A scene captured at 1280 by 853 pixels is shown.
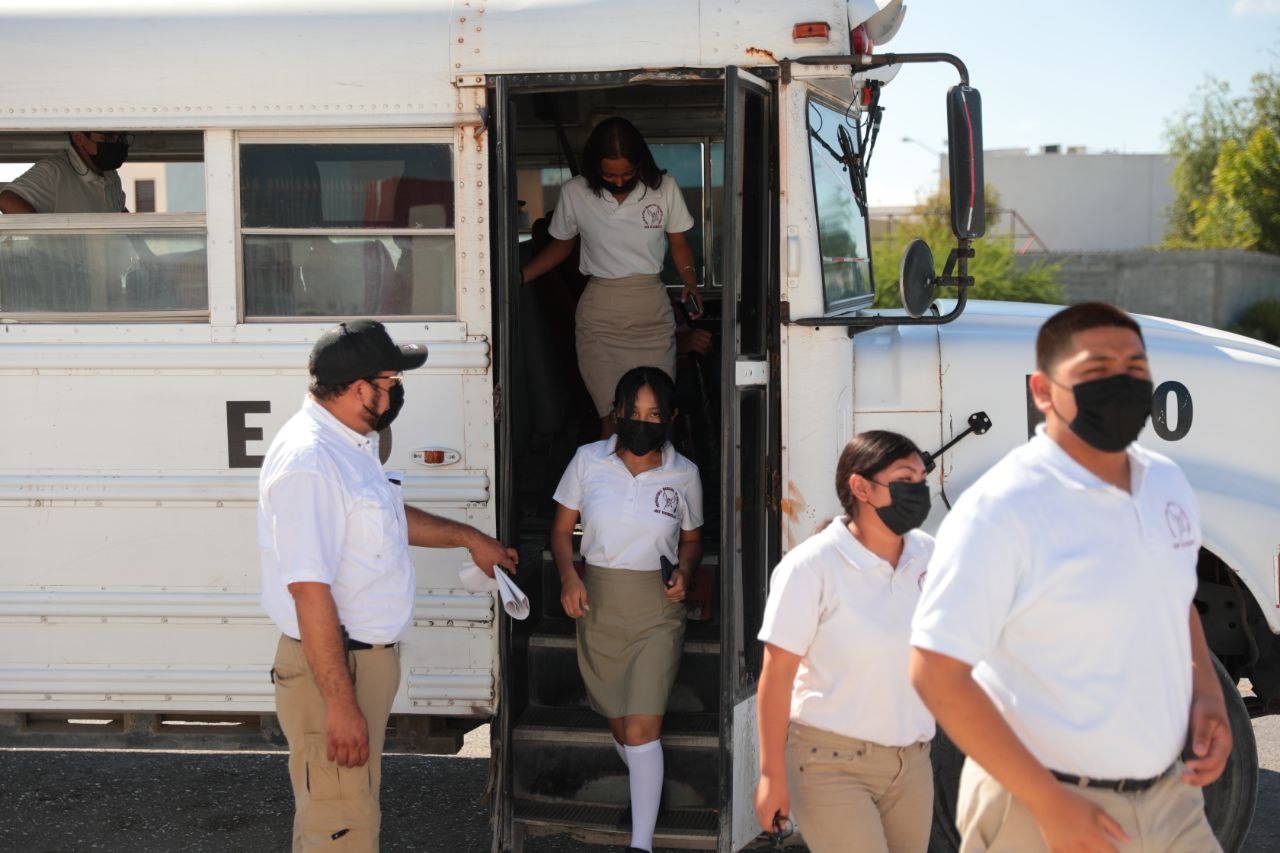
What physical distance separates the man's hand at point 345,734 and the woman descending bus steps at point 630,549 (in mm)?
914

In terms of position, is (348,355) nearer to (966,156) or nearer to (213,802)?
(966,156)

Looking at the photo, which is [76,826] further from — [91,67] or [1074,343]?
[1074,343]

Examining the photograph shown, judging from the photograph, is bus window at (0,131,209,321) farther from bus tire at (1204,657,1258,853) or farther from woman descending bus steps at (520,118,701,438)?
bus tire at (1204,657,1258,853)

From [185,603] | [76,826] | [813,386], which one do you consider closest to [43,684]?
A: [185,603]

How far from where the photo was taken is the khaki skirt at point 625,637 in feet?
12.8

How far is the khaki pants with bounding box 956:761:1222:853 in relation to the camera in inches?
85.0

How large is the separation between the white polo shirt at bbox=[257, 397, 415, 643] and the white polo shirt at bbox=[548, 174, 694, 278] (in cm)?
150

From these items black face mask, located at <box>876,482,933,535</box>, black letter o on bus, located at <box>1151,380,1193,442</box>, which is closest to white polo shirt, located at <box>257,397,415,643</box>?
black face mask, located at <box>876,482,933,535</box>

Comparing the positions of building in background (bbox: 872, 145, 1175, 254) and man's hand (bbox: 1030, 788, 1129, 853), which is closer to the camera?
man's hand (bbox: 1030, 788, 1129, 853)

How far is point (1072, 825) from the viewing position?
2.04 meters

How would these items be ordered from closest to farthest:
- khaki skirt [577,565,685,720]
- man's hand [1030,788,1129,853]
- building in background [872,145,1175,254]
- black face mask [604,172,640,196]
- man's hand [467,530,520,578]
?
man's hand [1030,788,1129,853], man's hand [467,530,520,578], khaki skirt [577,565,685,720], black face mask [604,172,640,196], building in background [872,145,1175,254]

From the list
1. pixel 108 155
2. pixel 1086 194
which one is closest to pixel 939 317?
pixel 108 155

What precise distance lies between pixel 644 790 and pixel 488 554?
83 cm

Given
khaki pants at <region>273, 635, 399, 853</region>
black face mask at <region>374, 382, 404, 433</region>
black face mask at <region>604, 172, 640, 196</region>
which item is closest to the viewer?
khaki pants at <region>273, 635, 399, 853</region>
